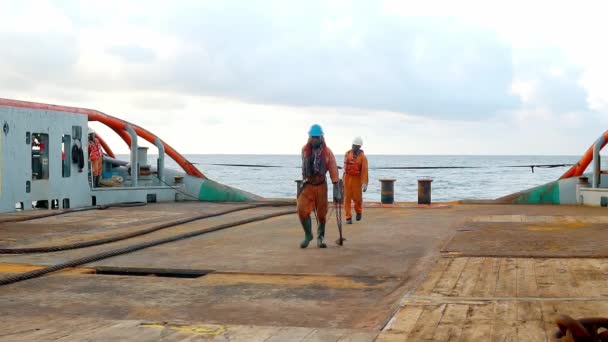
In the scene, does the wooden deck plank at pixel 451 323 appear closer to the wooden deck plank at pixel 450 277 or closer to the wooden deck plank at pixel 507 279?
the wooden deck plank at pixel 450 277

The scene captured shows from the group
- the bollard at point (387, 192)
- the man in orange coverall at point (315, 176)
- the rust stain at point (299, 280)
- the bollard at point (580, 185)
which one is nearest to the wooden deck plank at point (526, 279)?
the rust stain at point (299, 280)

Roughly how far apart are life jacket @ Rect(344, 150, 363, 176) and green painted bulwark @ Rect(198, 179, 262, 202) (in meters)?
7.68

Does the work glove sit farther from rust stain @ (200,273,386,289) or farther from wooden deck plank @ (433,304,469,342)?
wooden deck plank @ (433,304,469,342)

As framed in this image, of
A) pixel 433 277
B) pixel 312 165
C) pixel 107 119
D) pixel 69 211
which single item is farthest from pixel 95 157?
pixel 433 277

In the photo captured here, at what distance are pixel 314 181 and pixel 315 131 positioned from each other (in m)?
0.73

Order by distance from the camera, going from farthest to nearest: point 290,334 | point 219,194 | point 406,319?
point 219,194, point 406,319, point 290,334

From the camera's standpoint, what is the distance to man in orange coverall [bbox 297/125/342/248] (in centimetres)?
1092

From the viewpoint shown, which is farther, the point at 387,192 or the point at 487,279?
the point at 387,192

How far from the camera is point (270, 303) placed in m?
6.71

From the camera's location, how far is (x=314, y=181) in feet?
36.1

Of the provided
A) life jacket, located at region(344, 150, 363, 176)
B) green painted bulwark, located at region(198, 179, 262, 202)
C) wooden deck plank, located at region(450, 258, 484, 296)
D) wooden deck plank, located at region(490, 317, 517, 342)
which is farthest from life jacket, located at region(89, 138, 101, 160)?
wooden deck plank, located at region(490, 317, 517, 342)

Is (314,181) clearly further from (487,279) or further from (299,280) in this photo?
(487,279)

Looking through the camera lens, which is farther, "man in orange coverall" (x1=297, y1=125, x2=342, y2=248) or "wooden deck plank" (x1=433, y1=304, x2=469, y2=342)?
"man in orange coverall" (x1=297, y1=125, x2=342, y2=248)

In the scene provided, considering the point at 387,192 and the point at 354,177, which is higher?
the point at 354,177
